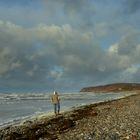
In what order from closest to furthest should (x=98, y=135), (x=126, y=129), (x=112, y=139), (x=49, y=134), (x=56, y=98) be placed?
1. (x=112, y=139)
2. (x=98, y=135)
3. (x=126, y=129)
4. (x=49, y=134)
5. (x=56, y=98)

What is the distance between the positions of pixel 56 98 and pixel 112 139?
25.7 meters

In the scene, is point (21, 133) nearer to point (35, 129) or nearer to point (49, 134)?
point (35, 129)

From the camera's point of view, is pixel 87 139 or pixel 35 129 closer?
pixel 87 139

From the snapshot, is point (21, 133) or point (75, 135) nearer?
point (75, 135)

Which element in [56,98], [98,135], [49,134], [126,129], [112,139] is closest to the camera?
[112,139]

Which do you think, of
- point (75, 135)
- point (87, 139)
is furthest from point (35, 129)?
point (87, 139)

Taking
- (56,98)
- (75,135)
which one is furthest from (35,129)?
(56,98)

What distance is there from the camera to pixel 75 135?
23391mm

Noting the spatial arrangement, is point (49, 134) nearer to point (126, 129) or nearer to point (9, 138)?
point (9, 138)

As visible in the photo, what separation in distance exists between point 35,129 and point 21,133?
5.37 ft

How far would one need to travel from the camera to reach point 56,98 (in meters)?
46.3

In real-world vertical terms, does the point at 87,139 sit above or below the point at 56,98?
below

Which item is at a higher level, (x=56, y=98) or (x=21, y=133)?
(x=56, y=98)

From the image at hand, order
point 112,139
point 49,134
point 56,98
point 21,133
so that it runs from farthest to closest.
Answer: point 56,98 < point 21,133 < point 49,134 < point 112,139
